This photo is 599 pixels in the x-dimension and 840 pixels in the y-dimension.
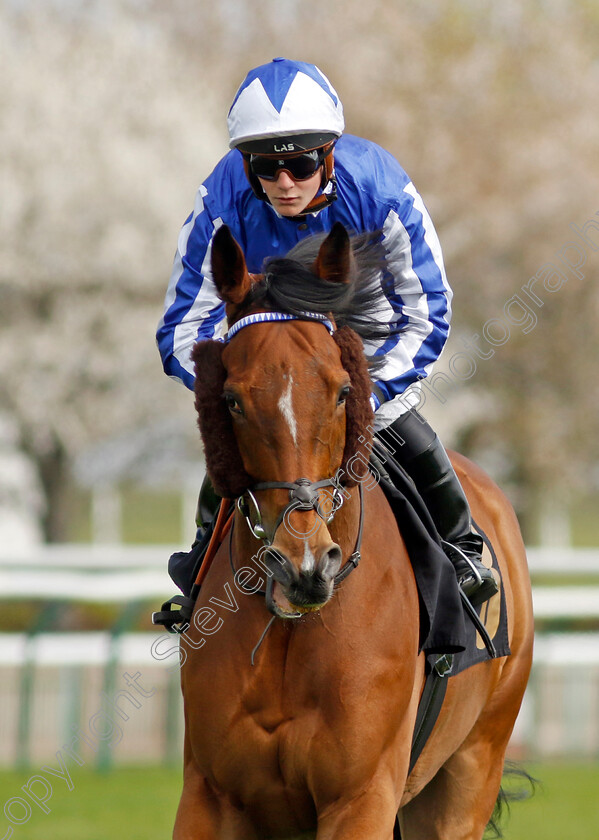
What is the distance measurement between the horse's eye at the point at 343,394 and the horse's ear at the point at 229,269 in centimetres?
44

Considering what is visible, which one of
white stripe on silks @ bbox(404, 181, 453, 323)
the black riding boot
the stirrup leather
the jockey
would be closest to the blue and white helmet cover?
the jockey

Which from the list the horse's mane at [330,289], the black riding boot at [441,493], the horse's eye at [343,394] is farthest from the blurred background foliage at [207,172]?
the horse's eye at [343,394]

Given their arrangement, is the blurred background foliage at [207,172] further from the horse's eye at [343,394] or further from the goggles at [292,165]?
the horse's eye at [343,394]

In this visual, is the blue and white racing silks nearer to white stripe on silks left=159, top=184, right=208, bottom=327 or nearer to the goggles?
white stripe on silks left=159, top=184, right=208, bottom=327

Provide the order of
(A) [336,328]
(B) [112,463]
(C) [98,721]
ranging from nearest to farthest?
(A) [336,328] < (C) [98,721] < (B) [112,463]

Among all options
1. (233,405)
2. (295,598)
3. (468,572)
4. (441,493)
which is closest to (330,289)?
(233,405)

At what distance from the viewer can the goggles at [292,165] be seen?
3.67 metres

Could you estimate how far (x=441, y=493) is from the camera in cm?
423

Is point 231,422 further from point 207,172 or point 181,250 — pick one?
point 207,172

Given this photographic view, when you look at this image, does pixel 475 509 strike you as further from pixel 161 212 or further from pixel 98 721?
pixel 161 212

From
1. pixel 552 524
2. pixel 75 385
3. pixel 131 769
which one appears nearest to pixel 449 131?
pixel 75 385

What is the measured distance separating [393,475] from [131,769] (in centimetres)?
619

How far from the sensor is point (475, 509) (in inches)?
192

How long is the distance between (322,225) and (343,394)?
3.14 ft
